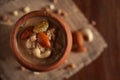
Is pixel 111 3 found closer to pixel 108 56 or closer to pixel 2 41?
pixel 108 56

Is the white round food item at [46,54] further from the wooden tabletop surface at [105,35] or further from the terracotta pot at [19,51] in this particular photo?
the wooden tabletop surface at [105,35]

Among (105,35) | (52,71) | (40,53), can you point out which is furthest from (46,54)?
(105,35)

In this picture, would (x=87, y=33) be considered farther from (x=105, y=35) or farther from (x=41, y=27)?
(x=41, y=27)

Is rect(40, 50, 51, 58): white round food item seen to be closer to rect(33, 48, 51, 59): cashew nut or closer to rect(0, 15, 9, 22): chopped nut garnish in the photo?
rect(33, 48, 51, 59): cashew nut

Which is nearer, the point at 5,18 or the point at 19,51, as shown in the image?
the point at 19,51

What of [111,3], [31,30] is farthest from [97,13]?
[31,30]

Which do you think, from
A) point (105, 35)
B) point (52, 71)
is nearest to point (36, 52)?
point (52, 71)

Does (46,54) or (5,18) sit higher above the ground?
(5,18)
